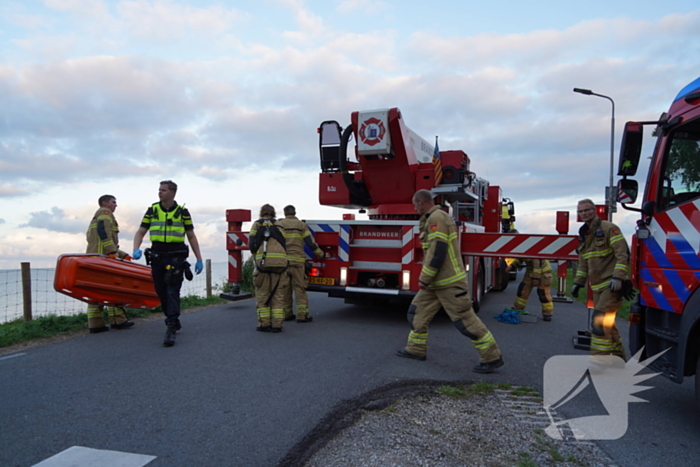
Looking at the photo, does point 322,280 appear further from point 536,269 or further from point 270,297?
point 536,269

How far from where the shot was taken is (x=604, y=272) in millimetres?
5484

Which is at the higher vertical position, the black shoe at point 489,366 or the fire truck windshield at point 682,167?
the fire truck windshield at point 682,167

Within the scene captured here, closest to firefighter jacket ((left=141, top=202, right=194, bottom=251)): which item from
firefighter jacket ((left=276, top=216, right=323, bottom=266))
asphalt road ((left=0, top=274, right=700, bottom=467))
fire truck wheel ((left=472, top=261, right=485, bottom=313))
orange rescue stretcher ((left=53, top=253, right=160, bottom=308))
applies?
orange rescue stretcher ((left=53, top=253, right=160, bottom=308))

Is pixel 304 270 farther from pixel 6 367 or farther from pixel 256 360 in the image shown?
pixel 6 367

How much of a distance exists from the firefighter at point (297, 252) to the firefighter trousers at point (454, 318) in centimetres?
293

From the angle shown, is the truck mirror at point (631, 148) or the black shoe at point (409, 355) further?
the black shoe at point (409, 355)

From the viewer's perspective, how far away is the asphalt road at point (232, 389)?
3.22 m

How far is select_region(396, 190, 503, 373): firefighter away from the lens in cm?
514

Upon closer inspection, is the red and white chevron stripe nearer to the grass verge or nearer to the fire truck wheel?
the fire truck wheel

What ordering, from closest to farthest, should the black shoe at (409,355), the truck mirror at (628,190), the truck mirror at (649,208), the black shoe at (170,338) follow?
the truck mirror at (649,208) → the truck mirror at (628,190) → the black shoe at (409,355) → the black shoe at (170,338)

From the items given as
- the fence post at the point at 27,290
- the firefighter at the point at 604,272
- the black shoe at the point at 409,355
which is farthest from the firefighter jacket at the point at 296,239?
the firefighter at the point at 604,272

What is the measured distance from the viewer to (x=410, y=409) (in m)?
3.87

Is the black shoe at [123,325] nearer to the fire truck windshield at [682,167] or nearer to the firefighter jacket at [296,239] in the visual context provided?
the firefighter jacket at [296,239]

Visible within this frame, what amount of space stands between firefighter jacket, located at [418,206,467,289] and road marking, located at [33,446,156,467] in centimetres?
319
